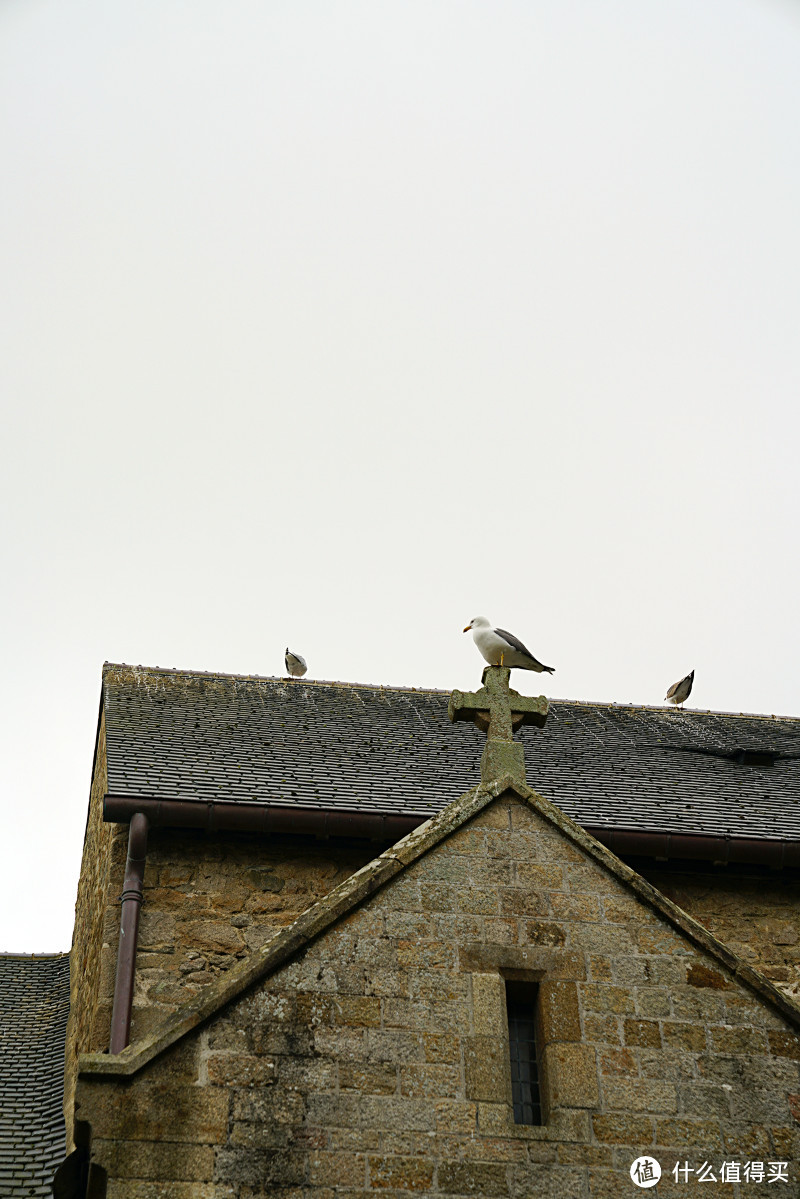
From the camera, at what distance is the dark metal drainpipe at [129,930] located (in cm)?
862

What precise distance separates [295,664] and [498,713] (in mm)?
9182

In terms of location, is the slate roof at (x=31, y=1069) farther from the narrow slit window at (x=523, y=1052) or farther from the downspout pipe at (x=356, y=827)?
the narrow slit window at (x=523, y=1052)

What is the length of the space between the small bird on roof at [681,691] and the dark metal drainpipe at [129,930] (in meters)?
8.79

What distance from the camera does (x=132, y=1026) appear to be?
8.72 metres

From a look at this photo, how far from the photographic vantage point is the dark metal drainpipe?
8.62 m

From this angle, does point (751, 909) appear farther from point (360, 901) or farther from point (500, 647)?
point (360, 901)

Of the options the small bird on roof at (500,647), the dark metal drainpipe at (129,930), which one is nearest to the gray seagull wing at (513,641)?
the small bird on roof at (500,647)

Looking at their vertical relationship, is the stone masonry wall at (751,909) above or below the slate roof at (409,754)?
below

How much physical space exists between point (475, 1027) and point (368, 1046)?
0.53 m

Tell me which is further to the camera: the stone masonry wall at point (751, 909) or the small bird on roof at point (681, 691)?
the small bird on roof at point (681, 691)

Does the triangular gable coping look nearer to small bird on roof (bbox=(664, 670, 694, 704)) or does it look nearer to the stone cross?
the stone cross

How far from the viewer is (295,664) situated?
16.0 meters

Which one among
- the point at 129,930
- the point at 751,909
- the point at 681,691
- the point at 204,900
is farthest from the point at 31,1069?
the point at 681,691

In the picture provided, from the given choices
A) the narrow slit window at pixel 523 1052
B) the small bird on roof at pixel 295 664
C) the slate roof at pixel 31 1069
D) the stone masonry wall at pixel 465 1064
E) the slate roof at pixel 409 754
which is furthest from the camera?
the small bird on roof at pixel 295 664
